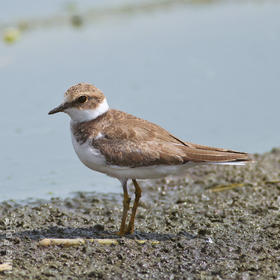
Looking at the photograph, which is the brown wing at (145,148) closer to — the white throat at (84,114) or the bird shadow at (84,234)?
the white throat at (84,114)

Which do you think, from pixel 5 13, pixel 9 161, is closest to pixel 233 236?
pixel 9 161

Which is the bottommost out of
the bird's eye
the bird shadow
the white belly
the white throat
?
the bird shadow

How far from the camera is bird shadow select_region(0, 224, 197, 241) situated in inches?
229

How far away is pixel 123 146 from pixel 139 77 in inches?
184

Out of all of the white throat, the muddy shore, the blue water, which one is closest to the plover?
the white throat

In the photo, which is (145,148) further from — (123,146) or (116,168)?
(116,168)

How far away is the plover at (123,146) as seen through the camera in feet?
18.5

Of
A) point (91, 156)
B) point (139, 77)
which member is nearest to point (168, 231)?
point (91, 156)

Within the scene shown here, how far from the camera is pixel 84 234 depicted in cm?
591

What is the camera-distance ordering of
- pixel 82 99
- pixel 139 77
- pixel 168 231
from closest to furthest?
pixel 82 99 < pixel 168 231 < pixel 139 77

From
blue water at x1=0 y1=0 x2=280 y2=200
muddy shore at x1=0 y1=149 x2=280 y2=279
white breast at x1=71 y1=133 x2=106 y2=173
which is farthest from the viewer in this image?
blue water at x1=0 y1=0 x2=280 y2=200

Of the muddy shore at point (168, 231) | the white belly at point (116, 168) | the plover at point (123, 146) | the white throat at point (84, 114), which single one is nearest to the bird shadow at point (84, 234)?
the muddy shore at point (168, 231)

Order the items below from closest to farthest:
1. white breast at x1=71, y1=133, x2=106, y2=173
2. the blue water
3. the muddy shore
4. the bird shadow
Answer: the muddy shore → white breast at x1=71, y1=133, x2=106, y2=173 → the bird shadow → the blue water

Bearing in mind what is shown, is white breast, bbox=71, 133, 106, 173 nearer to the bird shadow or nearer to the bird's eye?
the bird's eye
